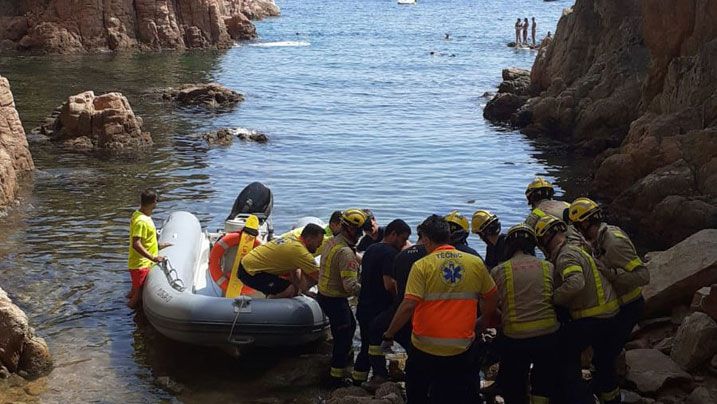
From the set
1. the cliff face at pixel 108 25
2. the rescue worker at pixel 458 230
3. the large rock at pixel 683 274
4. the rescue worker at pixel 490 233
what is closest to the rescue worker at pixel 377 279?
the rescue worker at pixel 458 230

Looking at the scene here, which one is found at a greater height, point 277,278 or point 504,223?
point 277,278

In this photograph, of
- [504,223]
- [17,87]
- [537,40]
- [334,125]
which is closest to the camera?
[504,223]

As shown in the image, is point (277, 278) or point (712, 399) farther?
point (277, 278)

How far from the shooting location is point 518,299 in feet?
25.4

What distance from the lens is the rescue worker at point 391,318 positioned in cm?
838

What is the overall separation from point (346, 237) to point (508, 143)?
1828 cm

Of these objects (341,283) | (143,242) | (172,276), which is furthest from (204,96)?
(341,283)

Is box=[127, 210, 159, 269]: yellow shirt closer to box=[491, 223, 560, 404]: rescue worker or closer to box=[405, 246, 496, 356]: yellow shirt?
box=[405, 246, 496, 356]: yellow shirt

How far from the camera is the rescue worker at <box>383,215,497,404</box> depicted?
7.48 m

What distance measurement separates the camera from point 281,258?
407 inches

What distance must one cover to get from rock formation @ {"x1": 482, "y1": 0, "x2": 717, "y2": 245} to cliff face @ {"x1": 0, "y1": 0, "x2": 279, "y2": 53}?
28.9 meters

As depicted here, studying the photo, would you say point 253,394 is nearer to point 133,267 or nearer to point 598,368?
point 133,267

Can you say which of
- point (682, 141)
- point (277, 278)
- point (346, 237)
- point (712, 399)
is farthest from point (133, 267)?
point (682, 141)

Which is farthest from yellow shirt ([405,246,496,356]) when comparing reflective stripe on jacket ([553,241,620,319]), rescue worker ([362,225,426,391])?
reflective stripe on jacket ([553,241,620,319])
